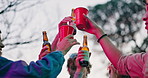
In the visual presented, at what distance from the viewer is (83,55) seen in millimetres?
3338

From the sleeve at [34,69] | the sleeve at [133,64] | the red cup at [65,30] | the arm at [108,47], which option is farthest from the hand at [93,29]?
the sleeve at [34,69]

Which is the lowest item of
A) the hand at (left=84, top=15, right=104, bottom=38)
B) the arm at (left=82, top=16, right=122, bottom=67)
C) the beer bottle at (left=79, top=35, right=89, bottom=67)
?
the beer bottle at (left=79, top=35, right=89, bottom=67)

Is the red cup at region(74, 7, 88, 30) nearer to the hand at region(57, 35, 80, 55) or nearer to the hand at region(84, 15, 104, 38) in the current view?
the hand at region(84, 15, 104, 38)

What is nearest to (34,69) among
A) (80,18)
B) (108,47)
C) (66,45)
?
(66,45)

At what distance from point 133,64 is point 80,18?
0.84m

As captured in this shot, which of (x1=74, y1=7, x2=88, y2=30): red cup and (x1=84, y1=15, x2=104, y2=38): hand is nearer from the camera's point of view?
(x1=84, y1=15, x2=104, y2=38): hand

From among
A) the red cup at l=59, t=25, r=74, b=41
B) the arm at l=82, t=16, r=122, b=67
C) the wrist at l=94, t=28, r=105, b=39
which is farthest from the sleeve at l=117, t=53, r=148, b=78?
the red cup at l=59, t=25, r=74, b=41

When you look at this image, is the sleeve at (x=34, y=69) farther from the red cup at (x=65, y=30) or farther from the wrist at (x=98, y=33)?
the red cup at (x=65, y=30)

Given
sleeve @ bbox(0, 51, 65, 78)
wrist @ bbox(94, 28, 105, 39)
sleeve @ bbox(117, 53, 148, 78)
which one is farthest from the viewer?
wrist @ bbox(94, 28, 105, 39)

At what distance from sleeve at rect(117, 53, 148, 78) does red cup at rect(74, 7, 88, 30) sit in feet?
2.04

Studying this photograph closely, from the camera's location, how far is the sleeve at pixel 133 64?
208 cm

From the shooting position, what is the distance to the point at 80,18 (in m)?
2.74

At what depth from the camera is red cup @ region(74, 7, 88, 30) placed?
2684 millimetres

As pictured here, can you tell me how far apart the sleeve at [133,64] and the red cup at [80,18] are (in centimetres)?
62
